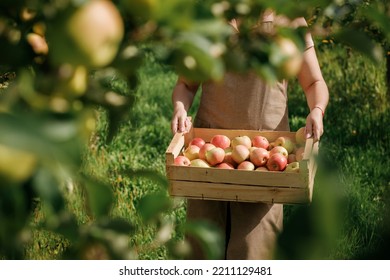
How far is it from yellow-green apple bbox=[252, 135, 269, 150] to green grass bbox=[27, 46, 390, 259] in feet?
1.15

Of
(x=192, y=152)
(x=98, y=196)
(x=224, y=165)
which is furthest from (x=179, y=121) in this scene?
(x=98, y=196)

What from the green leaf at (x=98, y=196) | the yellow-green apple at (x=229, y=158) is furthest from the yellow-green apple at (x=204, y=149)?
the green leaf at (x=98, y=196)

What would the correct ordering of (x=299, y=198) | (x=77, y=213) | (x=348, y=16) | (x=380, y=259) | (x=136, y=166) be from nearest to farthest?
(x=380, y=259) → (x=299, y=198) → (x=77, y=213) → (x=348, y=16) → (x=136, y=166)

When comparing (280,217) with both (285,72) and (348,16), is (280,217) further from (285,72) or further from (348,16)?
(285,72)

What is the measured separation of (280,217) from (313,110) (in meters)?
0.49

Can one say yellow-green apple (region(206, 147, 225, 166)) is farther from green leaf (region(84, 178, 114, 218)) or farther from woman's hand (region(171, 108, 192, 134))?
green leaf (region(84, 178, 114, 218))

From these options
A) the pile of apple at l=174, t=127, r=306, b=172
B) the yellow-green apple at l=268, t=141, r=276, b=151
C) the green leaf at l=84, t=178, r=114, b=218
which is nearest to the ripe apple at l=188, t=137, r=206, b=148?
the pile of apple at l=174, t=127, r=306, b=172

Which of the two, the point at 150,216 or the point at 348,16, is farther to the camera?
the point at 348,16

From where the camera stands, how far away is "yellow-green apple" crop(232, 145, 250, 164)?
256 cm

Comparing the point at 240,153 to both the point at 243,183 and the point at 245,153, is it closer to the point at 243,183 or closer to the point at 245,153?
the point at 245,153

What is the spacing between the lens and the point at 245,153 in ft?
8.45

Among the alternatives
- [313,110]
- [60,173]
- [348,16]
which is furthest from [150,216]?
[348,16]

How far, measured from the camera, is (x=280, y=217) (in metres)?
2.68

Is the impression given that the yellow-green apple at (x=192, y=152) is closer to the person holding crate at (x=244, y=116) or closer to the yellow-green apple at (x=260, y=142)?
the person holding crate at (x=244, y=116)
